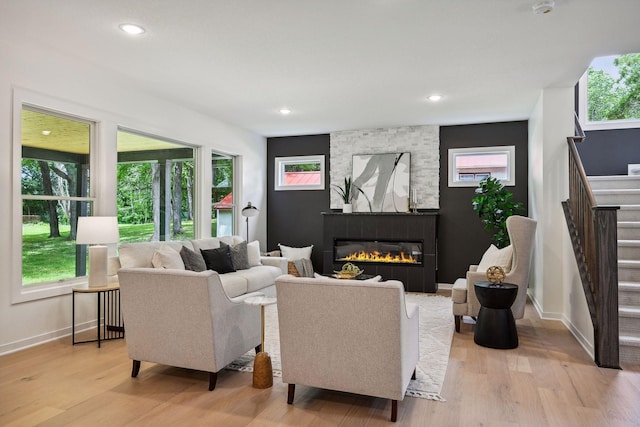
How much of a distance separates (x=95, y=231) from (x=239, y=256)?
6.39ft

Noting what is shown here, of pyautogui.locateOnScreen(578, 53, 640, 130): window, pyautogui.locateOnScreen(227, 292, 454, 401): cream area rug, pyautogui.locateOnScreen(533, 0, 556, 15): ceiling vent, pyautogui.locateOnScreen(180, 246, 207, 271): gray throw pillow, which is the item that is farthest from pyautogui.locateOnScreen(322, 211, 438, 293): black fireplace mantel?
pyautogui.locateOnScreen(533, 0, 556, 15): ceiling vent

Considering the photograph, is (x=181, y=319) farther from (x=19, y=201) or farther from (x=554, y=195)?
(x=554, y=195)

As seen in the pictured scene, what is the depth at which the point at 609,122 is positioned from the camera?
20.2 feet

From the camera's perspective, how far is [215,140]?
22.3ft

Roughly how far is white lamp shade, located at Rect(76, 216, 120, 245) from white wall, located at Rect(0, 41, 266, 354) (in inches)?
20.8

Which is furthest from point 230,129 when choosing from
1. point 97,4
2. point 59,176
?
point 97,4

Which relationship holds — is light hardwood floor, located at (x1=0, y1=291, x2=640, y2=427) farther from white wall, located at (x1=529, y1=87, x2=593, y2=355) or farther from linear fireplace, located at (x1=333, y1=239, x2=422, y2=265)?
linear fireplace, located at (x1=333, y1=239, x2=422, y2=265)

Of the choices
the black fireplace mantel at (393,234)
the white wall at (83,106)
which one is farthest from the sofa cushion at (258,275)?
the black fireplace mantel at (393,234)

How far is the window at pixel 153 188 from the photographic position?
528cm

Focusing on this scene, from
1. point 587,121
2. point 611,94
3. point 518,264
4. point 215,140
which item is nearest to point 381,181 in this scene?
point 215,140

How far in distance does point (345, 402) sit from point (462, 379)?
99cm

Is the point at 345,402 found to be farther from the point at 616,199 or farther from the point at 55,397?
the point at 616,199

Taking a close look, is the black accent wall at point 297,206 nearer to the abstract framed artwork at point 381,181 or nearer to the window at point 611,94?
the abstract framed artwork at point 381,181

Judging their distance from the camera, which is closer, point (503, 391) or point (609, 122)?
point (503, 391)
